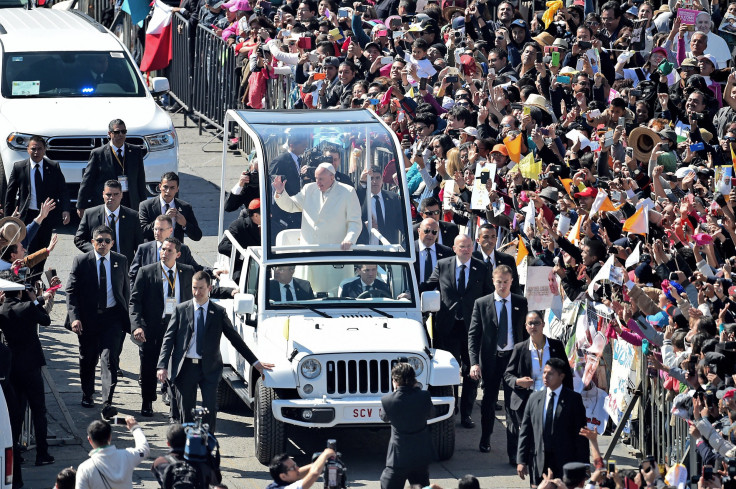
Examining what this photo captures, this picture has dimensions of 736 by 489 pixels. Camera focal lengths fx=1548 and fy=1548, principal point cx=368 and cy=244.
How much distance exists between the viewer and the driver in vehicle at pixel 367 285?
14.8 m

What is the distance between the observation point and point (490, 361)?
1466 cm

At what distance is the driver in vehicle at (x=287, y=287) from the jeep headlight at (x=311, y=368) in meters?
1.04

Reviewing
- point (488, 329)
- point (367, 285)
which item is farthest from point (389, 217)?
point (488, 329)

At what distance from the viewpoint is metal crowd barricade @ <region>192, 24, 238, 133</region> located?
2678 centimetres

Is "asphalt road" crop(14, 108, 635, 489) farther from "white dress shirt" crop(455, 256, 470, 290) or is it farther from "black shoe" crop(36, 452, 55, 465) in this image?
"white dress shirt" crop(455, 256, 470, 290)

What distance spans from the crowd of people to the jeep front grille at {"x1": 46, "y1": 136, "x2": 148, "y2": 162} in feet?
11.2

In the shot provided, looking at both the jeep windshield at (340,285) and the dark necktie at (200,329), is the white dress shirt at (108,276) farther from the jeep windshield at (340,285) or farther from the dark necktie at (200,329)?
the jeep windshield at (340,285)

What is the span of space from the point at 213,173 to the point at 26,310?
39.2 feet

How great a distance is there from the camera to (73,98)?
866 inches

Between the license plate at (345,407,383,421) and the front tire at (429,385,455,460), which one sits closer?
the license plate at (345,407,383,421)

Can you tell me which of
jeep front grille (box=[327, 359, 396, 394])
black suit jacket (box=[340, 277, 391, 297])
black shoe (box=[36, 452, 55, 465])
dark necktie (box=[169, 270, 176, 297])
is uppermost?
black suit jacket (box=[340, 277, 391, 297])

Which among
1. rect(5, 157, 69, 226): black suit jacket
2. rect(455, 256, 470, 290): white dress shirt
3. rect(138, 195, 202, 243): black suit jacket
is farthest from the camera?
rect(5, 157, 69, 226): black suit jacket

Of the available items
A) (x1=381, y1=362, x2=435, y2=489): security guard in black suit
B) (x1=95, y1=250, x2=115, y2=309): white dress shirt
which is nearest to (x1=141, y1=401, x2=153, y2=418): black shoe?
(x1=95, y1=250, x2=115, y2=309): white dress shirt

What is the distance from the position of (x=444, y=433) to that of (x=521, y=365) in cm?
108
